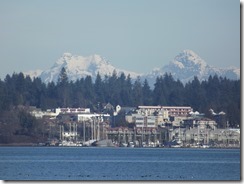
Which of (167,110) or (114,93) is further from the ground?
(114,93)

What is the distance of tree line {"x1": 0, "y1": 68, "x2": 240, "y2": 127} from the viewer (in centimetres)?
11312

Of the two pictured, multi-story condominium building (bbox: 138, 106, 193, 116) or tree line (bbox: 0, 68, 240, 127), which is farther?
multi-story condominium building (bbox: 138, 106, 193, 116)

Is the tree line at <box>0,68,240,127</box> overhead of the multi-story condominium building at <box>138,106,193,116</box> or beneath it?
overhead

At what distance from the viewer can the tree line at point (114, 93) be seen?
113 m

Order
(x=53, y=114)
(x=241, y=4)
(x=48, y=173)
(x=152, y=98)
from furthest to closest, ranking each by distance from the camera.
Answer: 1. (x=152, y=98)
2. (x=53, y=114)
3. (x=48, y=173)
4. (x=241, y=4)

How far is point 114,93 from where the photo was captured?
424 ft

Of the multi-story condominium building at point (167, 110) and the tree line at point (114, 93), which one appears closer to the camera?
the tree line at point (114, 93)

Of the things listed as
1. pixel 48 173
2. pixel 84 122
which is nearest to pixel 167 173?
pixel 48 173

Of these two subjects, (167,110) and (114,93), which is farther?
(114,93)

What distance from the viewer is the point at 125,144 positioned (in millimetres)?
100812

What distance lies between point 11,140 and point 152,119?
69.1 feet

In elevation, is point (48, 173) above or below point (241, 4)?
below

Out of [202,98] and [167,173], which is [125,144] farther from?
[167,173]

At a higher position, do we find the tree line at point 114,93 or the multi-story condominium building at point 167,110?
the tree line at point 114,93
